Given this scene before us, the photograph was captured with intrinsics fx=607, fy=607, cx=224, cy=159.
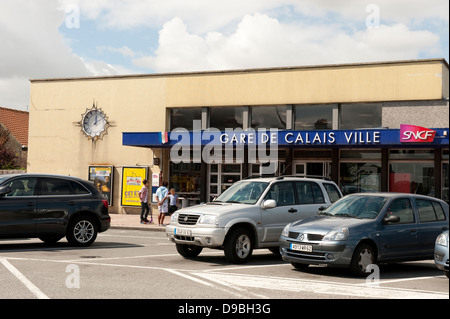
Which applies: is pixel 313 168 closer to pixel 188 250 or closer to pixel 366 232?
pixel 188 250

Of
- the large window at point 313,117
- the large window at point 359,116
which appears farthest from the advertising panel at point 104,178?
the large window at point 359,116

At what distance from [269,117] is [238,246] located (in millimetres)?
15005

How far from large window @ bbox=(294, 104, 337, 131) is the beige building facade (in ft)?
0.14

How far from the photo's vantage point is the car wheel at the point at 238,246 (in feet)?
38.1

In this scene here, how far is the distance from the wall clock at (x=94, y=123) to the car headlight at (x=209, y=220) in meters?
18.3

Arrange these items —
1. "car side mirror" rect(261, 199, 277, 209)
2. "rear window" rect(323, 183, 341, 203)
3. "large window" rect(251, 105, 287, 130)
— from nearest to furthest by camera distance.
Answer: "car side mirror" rect(261, 199, 277, 209), "rear window" rect(323, 183, 341, 203), "large window" rect(251, 105, 287, 130)

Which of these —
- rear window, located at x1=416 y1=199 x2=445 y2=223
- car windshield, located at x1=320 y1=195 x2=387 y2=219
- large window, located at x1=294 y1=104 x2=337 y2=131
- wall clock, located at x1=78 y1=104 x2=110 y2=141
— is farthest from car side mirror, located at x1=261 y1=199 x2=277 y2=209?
wall clock, located at x1=78 y1=104 x2=110 y2=141

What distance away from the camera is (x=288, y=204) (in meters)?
12.9

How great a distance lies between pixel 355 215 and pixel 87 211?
6438mm

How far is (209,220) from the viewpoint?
38.1 feet

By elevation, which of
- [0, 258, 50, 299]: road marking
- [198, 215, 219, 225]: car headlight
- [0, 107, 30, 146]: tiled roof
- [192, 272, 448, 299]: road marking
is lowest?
[192, 272, 448, 299]: road marking

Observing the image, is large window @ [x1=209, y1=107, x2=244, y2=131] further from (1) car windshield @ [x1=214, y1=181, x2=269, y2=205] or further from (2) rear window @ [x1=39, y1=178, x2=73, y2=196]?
(1) car windshield @ [x1=214, y1=181, x2=269, y2=205]

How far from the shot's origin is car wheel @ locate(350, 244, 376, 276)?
10227mm
